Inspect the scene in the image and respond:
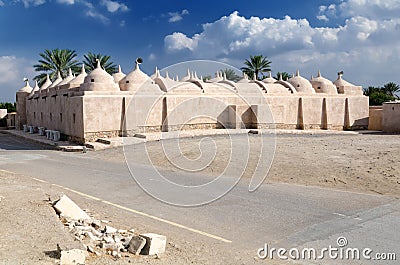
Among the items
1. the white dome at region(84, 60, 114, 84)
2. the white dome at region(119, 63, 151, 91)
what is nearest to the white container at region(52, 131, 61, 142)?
the white dome at region(84, 60, 114, 84)

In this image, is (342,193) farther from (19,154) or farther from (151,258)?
(19,154)

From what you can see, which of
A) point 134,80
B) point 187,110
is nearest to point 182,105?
point 187,110

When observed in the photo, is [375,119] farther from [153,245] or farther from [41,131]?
[153,245]

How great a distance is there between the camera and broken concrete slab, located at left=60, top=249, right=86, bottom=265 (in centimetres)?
456

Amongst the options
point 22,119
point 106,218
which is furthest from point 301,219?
point 22,119

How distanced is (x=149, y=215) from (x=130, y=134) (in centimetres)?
1505

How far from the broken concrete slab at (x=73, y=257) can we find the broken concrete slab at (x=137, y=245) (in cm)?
86

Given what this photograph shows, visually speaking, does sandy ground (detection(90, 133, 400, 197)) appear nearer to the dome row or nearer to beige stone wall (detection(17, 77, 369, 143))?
beige stone wall (detection(17, 77, 369, 143))

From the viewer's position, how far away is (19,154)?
19.2 meters

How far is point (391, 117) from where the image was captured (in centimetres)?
2783

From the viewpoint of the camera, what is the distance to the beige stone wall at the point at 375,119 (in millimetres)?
30188

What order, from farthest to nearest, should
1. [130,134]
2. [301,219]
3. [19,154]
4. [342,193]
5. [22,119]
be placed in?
[22,119]
[130,134]
[19,154]
[342,193]
[301,219]

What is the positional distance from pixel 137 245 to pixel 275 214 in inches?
133

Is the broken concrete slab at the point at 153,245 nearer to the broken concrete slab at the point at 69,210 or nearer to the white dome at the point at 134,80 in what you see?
the broken concrete slab at the point at 69,210
